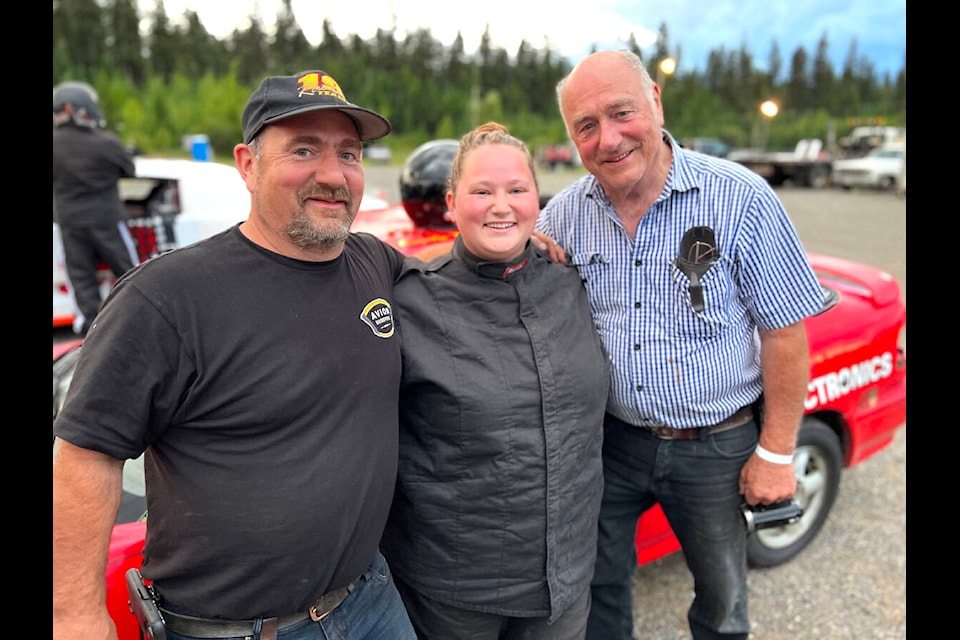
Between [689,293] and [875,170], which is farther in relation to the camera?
[875,170]

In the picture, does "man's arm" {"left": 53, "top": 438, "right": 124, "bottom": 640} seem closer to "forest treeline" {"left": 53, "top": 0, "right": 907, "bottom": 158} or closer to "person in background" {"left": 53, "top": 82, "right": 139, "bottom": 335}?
"person in background" {"left": 53, "top": 82, "right": 139, "bottom": 335}

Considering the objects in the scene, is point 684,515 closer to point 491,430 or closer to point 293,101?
point 491,430

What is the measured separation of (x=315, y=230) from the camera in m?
1.57

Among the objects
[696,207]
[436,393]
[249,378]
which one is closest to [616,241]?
[696,207]

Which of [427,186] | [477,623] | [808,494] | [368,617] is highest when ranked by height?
[427,186]

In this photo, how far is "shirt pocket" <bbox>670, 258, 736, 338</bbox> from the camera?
6.82ft

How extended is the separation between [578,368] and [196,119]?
56776 mm

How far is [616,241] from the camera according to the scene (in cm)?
215

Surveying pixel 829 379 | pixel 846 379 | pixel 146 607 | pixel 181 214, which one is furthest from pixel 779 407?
pixel 181 214

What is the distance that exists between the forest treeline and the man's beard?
5037 cm

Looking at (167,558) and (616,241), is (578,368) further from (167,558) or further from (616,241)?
(167,558)

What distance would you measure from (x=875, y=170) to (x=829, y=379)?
24075 mm

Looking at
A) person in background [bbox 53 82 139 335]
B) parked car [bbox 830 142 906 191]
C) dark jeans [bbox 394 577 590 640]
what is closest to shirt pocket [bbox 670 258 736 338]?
dark jeans [bbox 394 577 590 640]

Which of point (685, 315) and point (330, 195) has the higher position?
point (330, 195)
